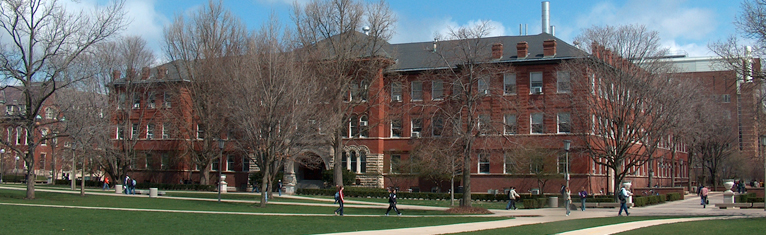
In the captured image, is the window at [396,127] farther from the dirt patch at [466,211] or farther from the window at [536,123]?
the dirt patch at [466,211]

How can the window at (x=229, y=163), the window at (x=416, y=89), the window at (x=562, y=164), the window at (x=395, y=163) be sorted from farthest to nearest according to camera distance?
the window at (x=229, y=163), the window at (x=416, y=89), the window at (x=395, y=163), the window at (x=562, y=164)

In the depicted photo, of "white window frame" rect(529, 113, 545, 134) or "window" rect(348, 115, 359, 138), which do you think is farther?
"window" rect(348, 115, 359, 138)

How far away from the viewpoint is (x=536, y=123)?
54.4 metres

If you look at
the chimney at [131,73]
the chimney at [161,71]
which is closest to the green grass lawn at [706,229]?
the chimney at [131,73]

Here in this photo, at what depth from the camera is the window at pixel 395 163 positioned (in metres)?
55.8

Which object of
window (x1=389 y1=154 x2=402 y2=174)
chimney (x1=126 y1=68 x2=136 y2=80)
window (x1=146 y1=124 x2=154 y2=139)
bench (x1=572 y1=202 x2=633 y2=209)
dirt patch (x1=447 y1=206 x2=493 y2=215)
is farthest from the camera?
window (x1=146 y1=124 x2=154 y2=139)

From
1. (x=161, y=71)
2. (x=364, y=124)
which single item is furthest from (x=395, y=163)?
(x=161, y=71)

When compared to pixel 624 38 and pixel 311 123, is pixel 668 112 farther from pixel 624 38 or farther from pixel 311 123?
pixel 311 123

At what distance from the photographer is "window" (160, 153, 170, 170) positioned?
6738 cm

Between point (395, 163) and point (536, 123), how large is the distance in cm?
1176

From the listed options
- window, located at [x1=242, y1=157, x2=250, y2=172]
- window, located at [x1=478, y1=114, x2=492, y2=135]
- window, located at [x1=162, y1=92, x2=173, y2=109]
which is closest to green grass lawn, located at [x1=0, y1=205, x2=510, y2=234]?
window, located at [x1=478, y1=114, x2=492, y2=135]

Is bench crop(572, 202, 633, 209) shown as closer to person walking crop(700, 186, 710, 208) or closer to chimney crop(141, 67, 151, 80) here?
person walking crop(700, 186, 710, 208)

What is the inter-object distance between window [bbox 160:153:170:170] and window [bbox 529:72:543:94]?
3574cm

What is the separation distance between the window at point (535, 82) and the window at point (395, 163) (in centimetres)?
1202
